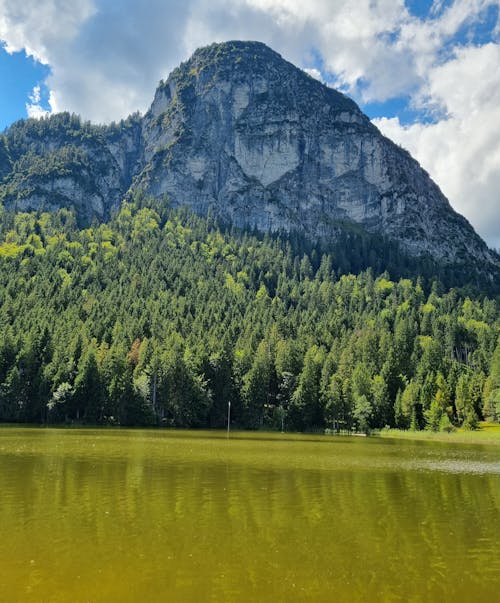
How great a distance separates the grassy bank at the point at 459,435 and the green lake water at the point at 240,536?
200 feet

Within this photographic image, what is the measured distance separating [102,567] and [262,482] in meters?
17.3

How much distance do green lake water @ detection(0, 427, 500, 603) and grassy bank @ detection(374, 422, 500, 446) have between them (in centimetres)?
6107

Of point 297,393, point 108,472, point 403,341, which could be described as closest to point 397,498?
point 108,472

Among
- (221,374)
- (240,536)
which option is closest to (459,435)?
Result: (221,374)

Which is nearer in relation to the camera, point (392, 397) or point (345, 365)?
point (392, 397)

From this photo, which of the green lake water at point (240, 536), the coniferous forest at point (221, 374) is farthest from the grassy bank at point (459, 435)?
the green lake water at point (240, 536)

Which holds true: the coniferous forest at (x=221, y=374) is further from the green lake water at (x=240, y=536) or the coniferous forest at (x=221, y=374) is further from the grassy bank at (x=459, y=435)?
the green lake water at (x=240, y=536)

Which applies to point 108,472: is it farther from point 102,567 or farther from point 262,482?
point 102,567

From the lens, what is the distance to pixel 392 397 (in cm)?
12200

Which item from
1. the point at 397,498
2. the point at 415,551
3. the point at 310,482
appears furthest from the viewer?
the point at 310,482

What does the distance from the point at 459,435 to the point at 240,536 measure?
8646 cm

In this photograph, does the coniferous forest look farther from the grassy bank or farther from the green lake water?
the green lake water

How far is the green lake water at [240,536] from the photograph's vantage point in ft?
43.6

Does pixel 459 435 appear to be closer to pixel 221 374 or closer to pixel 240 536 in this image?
pixel 221 374
